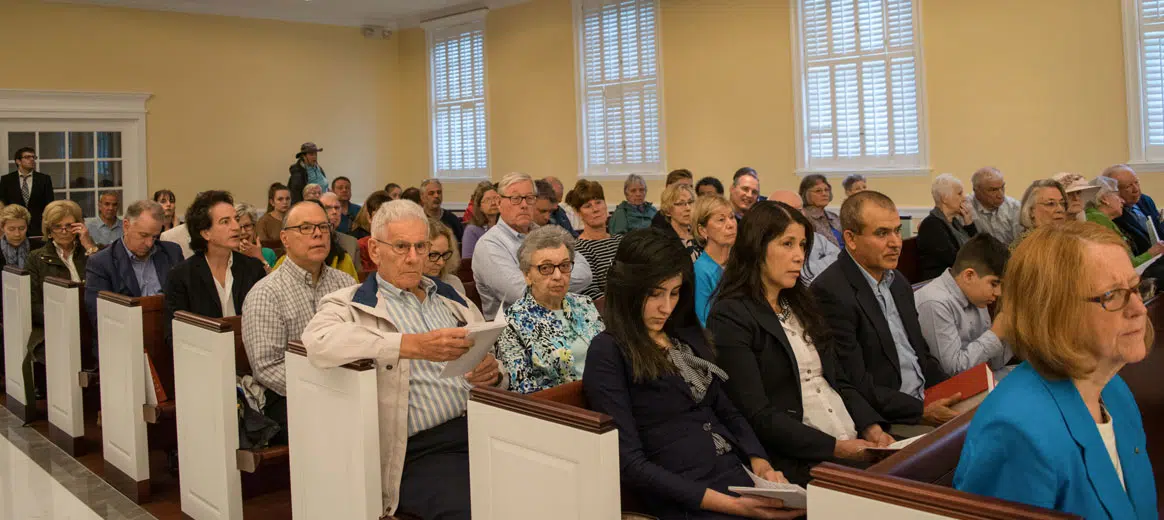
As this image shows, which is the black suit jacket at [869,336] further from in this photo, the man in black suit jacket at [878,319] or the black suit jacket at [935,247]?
the black suit jacket at [935,247]

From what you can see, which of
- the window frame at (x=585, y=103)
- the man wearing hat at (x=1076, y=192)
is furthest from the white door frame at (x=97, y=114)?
the man wearing hat at (x=1076, y=192)

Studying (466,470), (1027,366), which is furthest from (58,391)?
(1027,366)

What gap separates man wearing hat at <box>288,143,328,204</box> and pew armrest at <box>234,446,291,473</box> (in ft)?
29.2

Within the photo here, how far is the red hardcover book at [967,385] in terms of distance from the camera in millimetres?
2990

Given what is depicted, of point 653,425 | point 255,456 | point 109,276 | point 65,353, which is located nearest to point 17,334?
point 65,353

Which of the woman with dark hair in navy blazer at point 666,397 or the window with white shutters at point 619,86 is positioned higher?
the window with white shutters at point 619,86

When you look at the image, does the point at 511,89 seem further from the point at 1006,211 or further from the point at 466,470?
the point at 466,470

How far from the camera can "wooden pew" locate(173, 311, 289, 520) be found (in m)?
3.45

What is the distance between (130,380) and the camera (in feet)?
13.6

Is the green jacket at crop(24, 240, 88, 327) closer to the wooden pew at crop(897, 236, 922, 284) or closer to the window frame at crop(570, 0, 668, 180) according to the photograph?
the wooden pew at crop(897, 236, 922, 284)

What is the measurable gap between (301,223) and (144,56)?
914 centimetres

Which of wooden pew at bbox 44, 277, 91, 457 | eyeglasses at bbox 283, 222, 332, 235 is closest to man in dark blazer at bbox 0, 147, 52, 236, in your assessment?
wooden pew at bbox 44, 277, 91, 457

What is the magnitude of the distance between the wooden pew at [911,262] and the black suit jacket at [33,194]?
849cm

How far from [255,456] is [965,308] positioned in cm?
262
